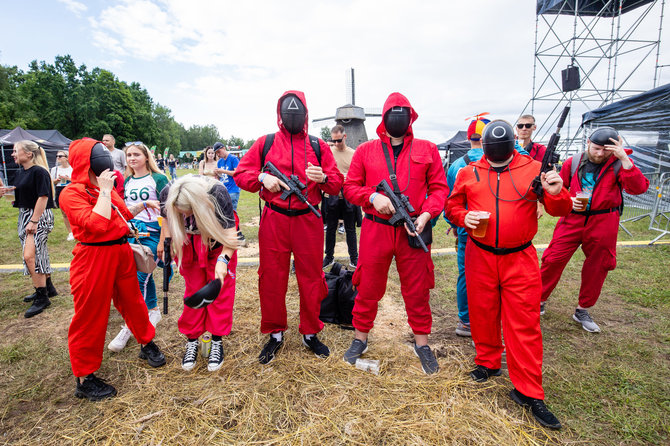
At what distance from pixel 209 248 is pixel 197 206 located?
0.45 m

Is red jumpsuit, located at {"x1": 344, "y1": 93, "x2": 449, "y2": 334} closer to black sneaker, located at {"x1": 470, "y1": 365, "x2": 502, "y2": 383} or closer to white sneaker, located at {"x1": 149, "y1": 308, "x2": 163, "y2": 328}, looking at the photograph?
black sneaker, located at {"x1": 470, "y1": 365, "x2": 502, "y2": 383}

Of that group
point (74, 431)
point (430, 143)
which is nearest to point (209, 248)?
point (74, 431)

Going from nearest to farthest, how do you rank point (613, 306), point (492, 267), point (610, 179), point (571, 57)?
point (492, 267)
point (610, 179)
point (613, 306)
point (571, 57)

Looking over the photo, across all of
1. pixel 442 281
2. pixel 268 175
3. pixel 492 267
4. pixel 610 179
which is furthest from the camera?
pixel 442 281

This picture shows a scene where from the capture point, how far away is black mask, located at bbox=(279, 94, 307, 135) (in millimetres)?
3215

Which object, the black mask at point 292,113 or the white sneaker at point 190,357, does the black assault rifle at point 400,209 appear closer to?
the black mask at point 292,113

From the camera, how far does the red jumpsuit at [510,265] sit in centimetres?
259

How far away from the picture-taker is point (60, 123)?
125ft

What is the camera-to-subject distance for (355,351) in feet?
11.1

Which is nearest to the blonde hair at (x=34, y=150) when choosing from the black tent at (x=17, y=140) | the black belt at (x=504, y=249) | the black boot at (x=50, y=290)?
the black boot at (x=50, y=290)

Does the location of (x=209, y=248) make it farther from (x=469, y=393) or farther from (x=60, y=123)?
(x=60, y=123)

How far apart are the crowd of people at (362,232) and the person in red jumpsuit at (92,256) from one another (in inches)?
0.4

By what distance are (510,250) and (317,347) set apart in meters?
2.14

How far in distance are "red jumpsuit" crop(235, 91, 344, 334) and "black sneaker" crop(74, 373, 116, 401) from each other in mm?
1451
